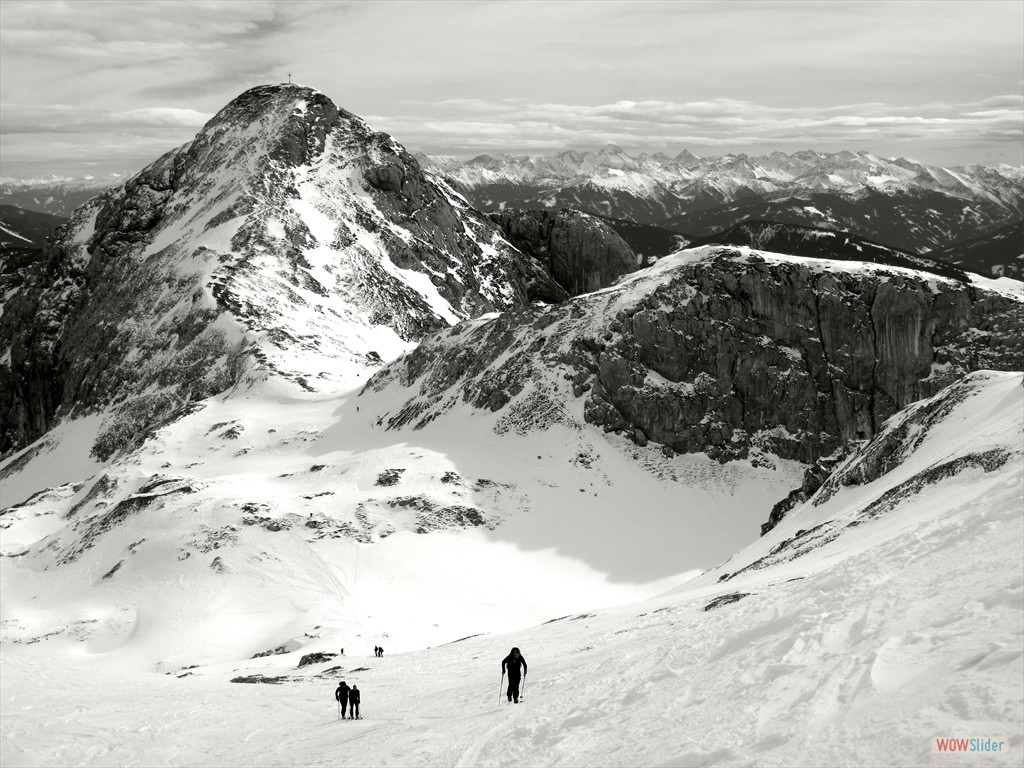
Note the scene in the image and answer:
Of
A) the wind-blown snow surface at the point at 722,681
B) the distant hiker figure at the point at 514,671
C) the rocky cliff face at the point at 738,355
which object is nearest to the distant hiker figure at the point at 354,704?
the wind-blown snow surface at the point at 722,681

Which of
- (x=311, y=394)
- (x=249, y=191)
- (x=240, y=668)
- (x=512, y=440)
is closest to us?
(x=240, y=668)

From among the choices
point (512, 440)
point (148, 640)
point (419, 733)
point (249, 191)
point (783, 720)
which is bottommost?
point (148, 640)

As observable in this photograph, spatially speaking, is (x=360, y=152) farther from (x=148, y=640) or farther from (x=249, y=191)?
(x=148, y=640)

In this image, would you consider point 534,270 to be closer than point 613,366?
No

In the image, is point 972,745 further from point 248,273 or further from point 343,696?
point 248,273

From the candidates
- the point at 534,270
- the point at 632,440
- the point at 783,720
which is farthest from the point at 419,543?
the point at 534,270
